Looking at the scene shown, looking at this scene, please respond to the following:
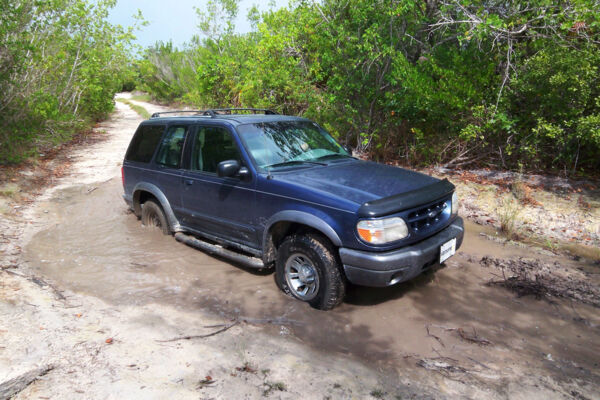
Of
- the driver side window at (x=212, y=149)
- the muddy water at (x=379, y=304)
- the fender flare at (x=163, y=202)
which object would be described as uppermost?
the driver side window at (x=212, y=149)

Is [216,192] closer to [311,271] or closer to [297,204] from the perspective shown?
[297,204]

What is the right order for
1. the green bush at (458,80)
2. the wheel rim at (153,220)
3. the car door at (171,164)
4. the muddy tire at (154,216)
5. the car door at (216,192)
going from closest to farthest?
the car door at (216,192)
the car door at (171,164)
the muddy tire at (154,216)
the wheel rim at (153,220)
the green bush at (458,80)

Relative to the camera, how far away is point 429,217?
368cm

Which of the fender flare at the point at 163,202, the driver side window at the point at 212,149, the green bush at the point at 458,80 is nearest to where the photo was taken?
the driver side window at the point at 212,149

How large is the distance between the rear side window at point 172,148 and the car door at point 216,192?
0.93ft

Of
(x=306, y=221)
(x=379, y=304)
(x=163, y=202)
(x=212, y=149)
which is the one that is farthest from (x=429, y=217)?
(x=163, y=202)

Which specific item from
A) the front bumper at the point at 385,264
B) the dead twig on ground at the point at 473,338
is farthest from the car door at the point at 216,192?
the dead twig on ground at the point at 473,338

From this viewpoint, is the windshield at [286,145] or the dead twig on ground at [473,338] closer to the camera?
the dead twig on ground at [473,338]

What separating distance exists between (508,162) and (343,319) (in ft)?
18.1

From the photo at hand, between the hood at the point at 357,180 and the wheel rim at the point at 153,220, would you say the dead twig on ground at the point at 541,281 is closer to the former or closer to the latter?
the hood at the point at 357,180

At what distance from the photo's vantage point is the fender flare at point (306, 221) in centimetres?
342

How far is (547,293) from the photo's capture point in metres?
4.11

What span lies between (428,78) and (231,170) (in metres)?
5.02

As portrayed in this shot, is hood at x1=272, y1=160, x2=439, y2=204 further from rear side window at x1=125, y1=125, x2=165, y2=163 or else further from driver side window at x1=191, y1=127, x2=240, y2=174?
rear side window at x1=125, y1=125, x2=165, y2=163
